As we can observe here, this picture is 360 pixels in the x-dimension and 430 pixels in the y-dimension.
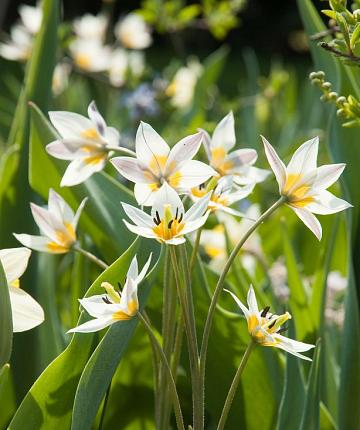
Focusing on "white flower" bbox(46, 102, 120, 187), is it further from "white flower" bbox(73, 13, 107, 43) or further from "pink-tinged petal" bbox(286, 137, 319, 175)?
"white flower" bbox(73, 13, 107, 43)

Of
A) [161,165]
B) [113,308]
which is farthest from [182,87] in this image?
[113,308]

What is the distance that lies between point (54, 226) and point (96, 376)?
18cm

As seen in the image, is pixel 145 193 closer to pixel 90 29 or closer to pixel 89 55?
pixel 89 55

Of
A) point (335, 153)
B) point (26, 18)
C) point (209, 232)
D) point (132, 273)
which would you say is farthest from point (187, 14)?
point (132, 273)

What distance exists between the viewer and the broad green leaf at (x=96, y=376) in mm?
710

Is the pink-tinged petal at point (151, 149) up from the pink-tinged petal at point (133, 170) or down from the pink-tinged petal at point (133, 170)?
up

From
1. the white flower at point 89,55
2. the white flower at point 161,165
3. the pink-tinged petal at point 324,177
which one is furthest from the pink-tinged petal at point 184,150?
the white flower at point 89,55

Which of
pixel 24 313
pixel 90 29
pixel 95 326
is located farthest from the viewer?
pixel 90 29

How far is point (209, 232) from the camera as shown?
5.21ft

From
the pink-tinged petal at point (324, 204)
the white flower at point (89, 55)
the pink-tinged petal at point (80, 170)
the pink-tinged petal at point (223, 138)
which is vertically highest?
the white flower at point (89, 55)

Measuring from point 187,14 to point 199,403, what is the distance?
1.49 m

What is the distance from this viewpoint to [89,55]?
7.59 ft

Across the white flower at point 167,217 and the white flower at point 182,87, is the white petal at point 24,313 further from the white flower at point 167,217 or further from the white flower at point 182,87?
the white flower at point 182,87

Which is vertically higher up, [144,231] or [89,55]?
[89,55]
